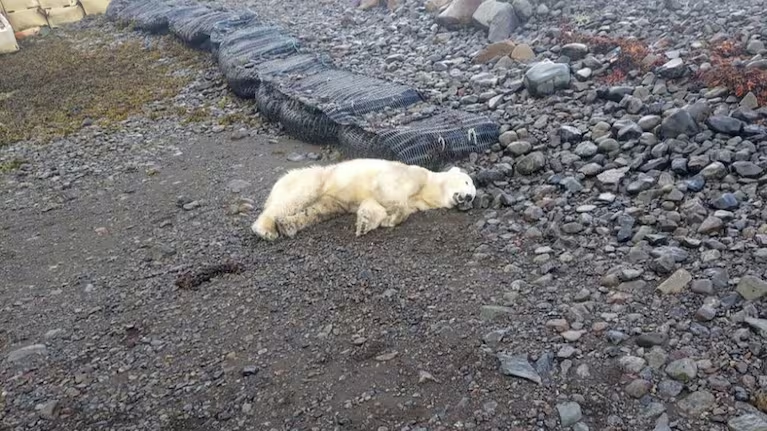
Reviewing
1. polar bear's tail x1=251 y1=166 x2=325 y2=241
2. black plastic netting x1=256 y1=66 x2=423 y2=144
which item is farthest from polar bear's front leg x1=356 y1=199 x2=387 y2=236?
black plastic netting x1=256 y1=66 x2=423 y2=144

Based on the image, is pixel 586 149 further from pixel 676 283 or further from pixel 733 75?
pixel 676 283

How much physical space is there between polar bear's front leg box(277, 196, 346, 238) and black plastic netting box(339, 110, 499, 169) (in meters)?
1.07

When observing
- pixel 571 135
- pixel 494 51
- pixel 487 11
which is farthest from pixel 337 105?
pixel 487 11

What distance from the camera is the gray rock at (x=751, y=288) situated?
425 cm

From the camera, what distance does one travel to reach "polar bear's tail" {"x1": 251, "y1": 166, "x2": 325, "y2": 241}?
6133 millimetres

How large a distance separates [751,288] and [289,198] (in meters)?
3.98

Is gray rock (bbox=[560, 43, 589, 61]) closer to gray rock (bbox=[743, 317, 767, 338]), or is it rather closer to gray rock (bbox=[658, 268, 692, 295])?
gray rock (bbox=[658, 268, 692, 295])

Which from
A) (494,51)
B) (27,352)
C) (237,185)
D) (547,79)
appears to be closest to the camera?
(27,352)

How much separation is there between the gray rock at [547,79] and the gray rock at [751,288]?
4211 millimetres

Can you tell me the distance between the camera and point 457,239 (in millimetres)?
5695

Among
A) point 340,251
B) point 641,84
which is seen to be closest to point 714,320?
point 340,251

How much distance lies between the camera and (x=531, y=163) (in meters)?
6.52

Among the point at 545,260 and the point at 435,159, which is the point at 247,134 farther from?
the point at 545,260

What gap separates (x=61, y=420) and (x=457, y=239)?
338 centimetres
